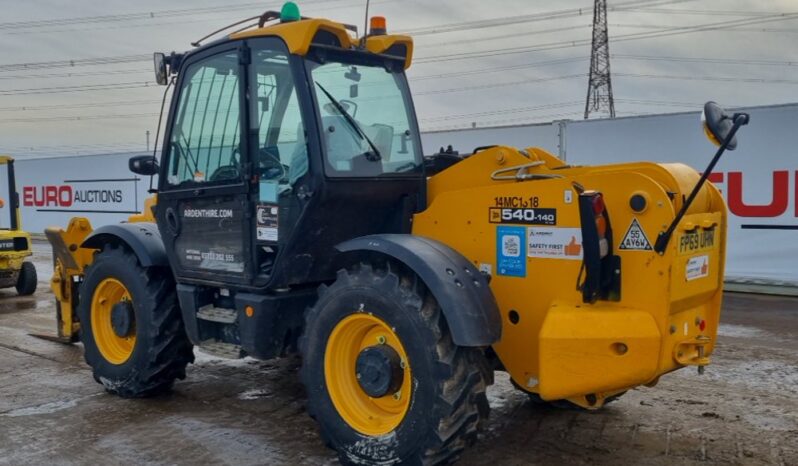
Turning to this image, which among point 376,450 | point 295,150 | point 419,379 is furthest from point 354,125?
point 376,450

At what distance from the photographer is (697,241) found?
3.97 metres

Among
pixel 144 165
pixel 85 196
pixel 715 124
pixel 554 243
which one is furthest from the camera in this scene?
pixel 85 196

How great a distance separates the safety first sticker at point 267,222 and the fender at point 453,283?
67 cm

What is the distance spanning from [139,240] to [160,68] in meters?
1.26

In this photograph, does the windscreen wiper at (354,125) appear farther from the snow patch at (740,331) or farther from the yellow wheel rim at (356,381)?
the snow patch at (740,331)

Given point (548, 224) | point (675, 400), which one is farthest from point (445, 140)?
point (548, 224)

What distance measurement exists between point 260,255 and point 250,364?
2266mm

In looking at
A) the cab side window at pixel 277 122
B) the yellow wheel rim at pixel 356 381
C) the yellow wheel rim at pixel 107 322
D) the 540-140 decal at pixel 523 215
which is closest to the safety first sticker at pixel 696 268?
the 540-140 decal at pixel 523 215

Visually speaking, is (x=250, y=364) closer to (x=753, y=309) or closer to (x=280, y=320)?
(x=280, y=320)

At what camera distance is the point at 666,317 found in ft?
12.2

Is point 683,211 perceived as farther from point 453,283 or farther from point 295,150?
point 295,150

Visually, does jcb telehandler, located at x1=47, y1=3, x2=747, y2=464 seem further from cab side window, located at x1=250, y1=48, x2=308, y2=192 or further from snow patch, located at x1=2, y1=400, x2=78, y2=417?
snow patch, located at x1=2, y1=400, x2=78, y2=417

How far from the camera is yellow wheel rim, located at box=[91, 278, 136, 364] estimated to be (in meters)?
5.96

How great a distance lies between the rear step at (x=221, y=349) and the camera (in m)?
4.88
